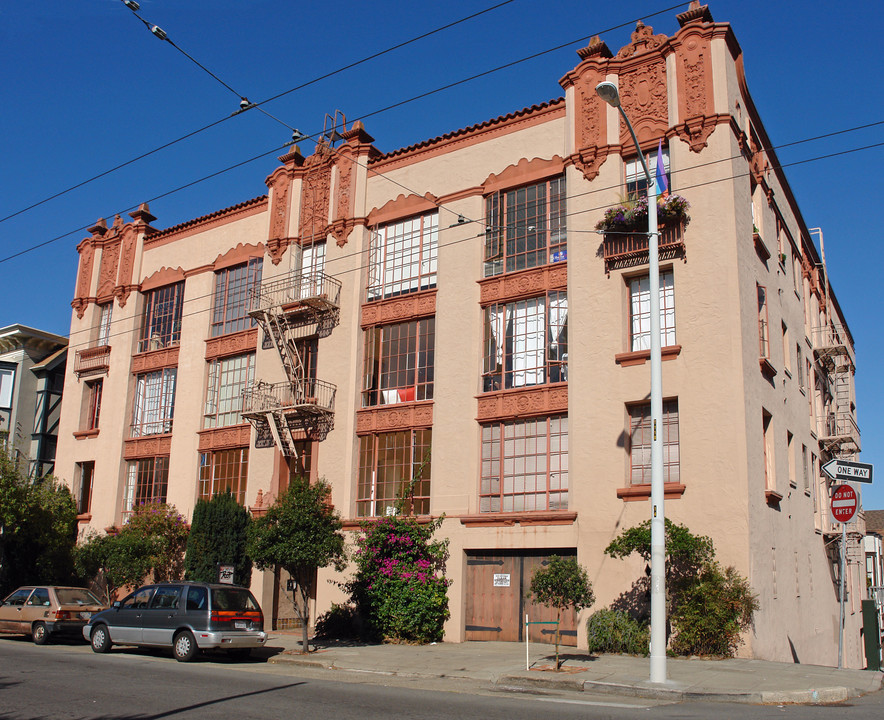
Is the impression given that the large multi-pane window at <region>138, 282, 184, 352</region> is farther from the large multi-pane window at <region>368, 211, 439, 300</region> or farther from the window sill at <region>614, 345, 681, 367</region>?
the window sill at <region>614, 345, 681, 367</region>

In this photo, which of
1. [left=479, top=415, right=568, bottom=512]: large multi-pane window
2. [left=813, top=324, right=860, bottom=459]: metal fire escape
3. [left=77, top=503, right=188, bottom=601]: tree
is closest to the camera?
[left=479, top=415, right=568, bottom=512]: large multi-pane window

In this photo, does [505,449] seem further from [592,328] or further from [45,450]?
[45,450]

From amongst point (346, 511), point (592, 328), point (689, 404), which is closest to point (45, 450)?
point (346, 511)

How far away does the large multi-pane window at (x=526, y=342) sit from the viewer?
21812mm

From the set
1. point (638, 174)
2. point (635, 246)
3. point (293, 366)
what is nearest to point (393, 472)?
point (293, 366)

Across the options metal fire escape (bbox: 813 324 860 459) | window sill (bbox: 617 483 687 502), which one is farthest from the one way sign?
metal fire escape (bbox: 813 324 860 459)

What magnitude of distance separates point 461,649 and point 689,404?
7950 mm

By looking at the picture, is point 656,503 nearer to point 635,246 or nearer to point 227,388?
point 635,246

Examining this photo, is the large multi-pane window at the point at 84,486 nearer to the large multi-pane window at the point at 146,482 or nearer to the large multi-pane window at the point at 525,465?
the large multi-pane window at the point at 146,482

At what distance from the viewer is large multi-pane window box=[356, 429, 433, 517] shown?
76.2ft

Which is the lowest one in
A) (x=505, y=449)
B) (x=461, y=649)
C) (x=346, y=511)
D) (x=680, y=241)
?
(x=461, y=649)

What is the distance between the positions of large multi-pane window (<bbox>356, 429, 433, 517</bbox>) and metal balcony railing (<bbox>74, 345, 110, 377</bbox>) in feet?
45.4

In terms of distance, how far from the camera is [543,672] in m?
15.0

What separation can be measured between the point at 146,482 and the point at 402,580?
13498 millimetres
